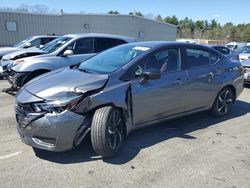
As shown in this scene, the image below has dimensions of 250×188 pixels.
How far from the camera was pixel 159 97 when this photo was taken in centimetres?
450

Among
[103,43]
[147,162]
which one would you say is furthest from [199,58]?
[103,43]

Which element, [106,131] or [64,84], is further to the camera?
[64,84]

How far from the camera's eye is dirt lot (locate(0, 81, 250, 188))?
335 centimetres

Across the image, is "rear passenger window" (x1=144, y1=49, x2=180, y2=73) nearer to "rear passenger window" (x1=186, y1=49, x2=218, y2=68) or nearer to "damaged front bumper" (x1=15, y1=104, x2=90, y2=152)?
"rear passenger window" (x1=186, y1=49, x2=218, y2=68)

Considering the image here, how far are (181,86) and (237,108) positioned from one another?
9.04 ft

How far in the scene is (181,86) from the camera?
15.8 ft

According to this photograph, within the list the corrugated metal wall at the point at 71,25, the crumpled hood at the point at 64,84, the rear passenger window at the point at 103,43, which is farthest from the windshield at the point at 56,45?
the corrugated metal wall at the point at 71,25

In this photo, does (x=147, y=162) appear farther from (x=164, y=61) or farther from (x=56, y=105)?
(x=164, y=61)

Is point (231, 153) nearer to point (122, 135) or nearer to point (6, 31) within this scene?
point (122, 135)

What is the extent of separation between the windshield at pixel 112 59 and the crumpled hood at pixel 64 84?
0.32m

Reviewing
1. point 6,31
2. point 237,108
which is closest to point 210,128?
point 237,108

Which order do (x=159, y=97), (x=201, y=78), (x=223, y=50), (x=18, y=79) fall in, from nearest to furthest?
(x=159, y=97), (x=201, y=78), (x=18, y=79), (x=223, y=50)

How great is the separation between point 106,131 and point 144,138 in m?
1.17

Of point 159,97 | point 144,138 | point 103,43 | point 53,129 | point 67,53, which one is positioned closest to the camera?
point 53,129
